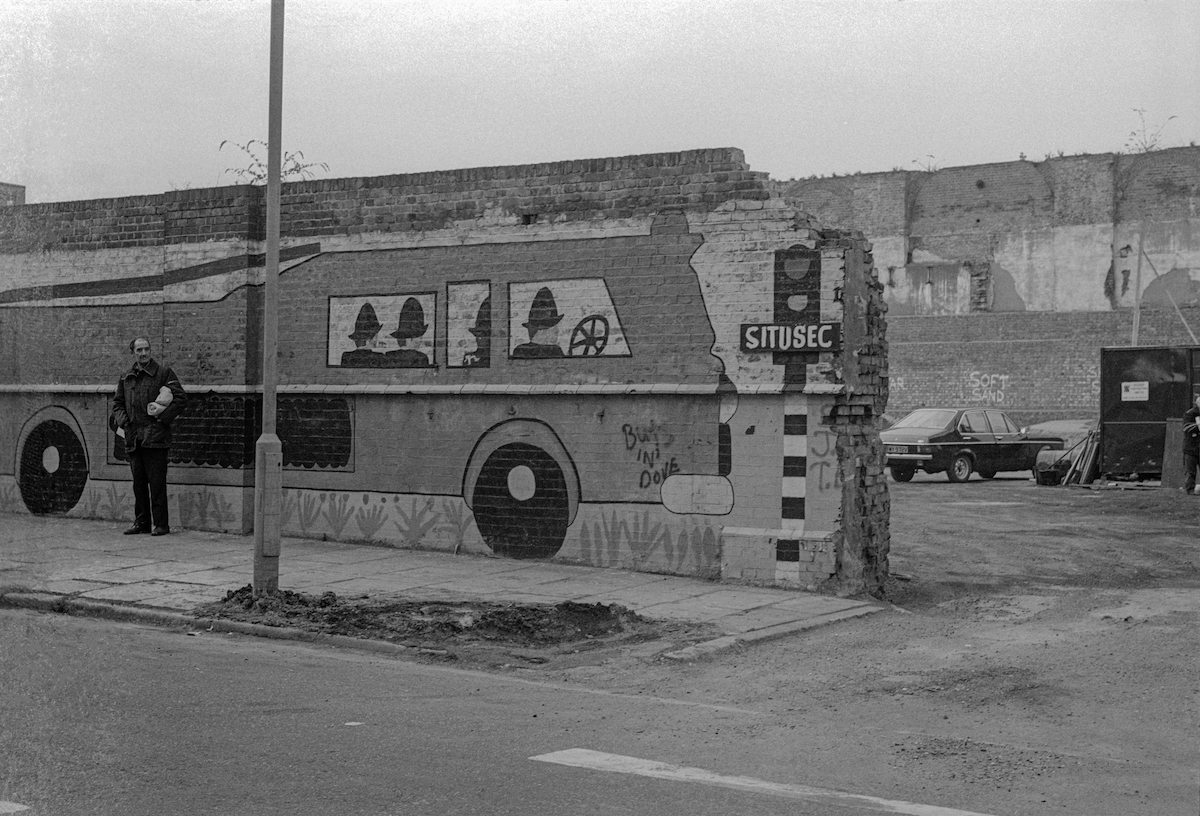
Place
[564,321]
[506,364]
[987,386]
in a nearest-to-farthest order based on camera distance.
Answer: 1. [564,321]
2. [506,364]
3. [987,386]

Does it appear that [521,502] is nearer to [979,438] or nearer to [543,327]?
[543,327]

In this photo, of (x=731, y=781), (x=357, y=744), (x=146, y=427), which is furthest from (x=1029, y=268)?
(x=357, y=744)

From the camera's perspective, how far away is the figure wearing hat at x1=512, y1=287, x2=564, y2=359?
43.4ft

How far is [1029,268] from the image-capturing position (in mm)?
46094

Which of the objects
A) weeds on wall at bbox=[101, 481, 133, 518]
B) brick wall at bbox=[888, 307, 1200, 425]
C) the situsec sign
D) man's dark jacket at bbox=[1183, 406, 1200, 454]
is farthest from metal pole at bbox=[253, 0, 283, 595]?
brick wall at bbox=[888, 307, 1200, 425]

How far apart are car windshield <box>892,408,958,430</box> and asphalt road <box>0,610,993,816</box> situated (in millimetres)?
20037

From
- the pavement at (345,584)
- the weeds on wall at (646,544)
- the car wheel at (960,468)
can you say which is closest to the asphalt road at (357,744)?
the pavement at (345,584)

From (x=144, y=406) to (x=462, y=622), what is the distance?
652 centimetres

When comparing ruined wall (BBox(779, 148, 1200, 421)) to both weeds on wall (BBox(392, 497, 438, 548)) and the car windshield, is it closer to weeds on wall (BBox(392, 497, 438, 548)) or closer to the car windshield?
the car windshield

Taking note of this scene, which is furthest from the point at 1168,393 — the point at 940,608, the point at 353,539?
the point at 353,539

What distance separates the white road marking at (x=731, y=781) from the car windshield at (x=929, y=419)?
21764 mm

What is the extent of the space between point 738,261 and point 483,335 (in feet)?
9.61

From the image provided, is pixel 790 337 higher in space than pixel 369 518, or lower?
higher

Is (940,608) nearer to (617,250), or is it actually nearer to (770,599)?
(770,599)
